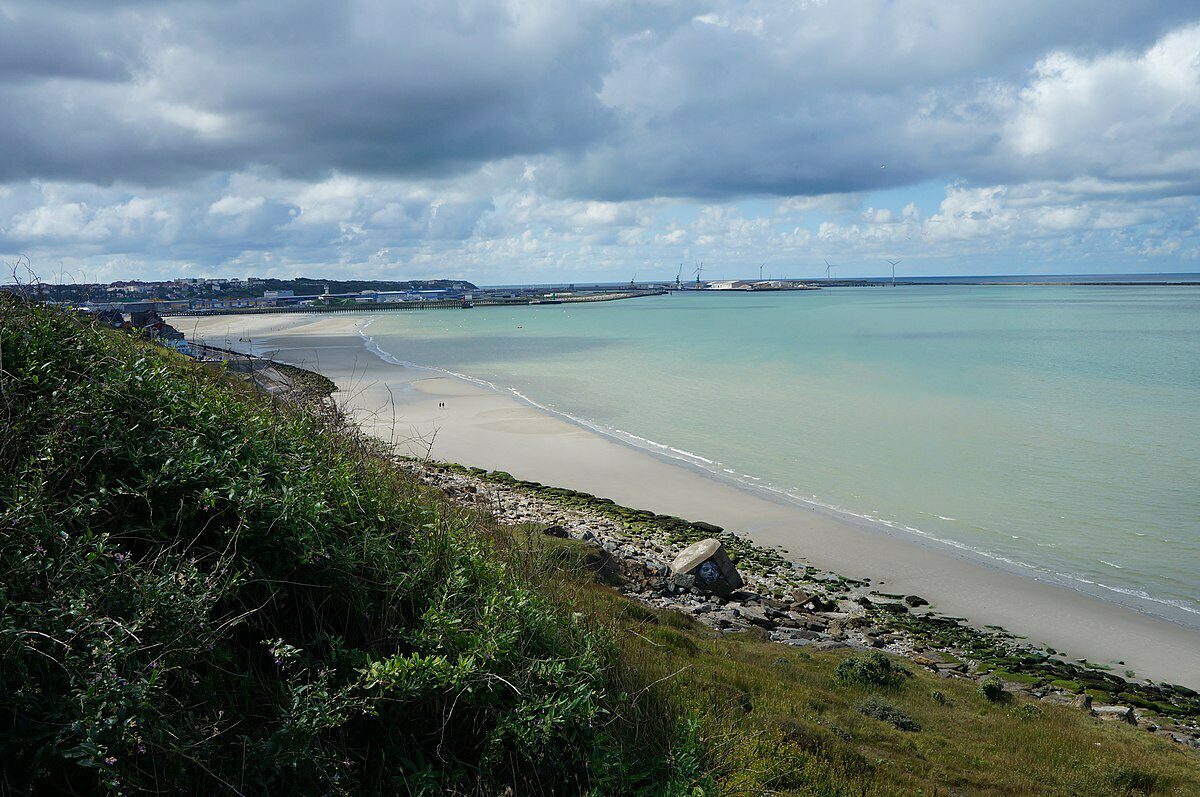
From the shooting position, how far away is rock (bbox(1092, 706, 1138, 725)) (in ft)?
37.3

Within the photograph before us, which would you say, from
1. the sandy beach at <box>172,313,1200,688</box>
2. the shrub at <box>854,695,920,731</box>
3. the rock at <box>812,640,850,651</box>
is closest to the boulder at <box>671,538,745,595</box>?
the rock at <box>812,640,850,651</box>

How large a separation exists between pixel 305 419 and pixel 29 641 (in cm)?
407

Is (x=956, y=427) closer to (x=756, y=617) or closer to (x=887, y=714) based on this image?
(x=756, y=617)

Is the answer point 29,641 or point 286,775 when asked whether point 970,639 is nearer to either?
point 286,775

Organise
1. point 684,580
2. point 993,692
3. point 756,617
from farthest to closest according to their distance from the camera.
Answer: point 684,580
point 756,617
point 993,692

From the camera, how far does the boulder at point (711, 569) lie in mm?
15383

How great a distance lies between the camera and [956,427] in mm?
35125

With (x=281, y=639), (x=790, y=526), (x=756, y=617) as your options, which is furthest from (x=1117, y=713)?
(x=281, y=639)

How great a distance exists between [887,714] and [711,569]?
620 centimetres

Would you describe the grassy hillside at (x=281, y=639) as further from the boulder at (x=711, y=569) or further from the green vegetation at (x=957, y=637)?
the boulder at (x=711, y=569)

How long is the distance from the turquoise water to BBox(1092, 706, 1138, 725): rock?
5.54 metres

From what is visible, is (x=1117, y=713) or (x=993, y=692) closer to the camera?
(x=993, y=692)

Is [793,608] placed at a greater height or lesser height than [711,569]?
lesser

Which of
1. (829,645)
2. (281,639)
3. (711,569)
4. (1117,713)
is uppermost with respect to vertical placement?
(281,639)
